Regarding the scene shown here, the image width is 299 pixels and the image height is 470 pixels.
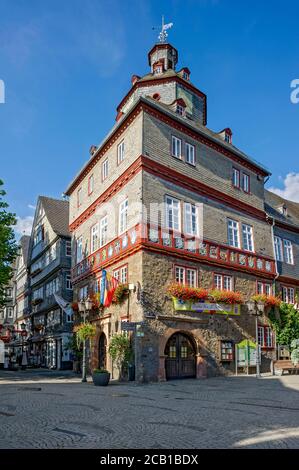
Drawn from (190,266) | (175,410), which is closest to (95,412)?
(175,410)

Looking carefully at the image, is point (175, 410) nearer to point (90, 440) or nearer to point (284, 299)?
point (90, 440)

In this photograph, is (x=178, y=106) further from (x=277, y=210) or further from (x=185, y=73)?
(x=277, y=210)

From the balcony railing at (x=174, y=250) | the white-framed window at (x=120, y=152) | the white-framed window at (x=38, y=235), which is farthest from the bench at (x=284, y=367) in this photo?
the white-framed window at (x=38, y=235)

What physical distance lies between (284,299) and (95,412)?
2041 centimetres

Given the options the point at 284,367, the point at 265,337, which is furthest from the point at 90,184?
the point at 284,367

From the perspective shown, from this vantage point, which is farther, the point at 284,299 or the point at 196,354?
the point at 284,299

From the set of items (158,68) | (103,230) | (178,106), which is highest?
(158,68)

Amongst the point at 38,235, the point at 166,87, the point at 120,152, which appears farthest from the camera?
the point at 38,235

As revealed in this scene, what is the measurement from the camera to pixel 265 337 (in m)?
25.9

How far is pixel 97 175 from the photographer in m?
27.4

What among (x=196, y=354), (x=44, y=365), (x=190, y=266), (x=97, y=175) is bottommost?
(x=44, y=365)

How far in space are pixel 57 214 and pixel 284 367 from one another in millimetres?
25972

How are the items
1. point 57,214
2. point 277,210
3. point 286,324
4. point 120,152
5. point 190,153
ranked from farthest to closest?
1. point 57,214
2. point 277,210
3. point 286,324
4. point 120,152
5. point 190,153
